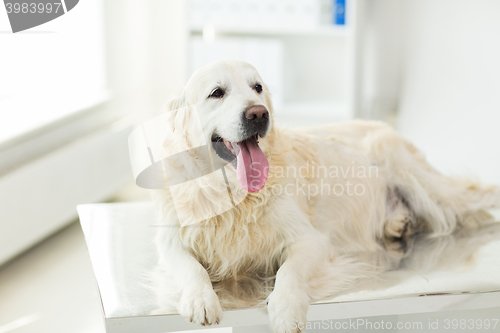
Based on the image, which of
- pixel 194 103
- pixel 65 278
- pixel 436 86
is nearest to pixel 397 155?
A: pixel 194 103

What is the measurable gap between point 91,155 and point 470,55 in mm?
2192

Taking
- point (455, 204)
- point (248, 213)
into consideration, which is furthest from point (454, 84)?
point (248, 213)

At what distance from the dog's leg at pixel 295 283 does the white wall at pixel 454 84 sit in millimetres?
937

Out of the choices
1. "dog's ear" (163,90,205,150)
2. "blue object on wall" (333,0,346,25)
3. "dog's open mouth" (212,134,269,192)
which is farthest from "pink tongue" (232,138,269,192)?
"blue object on wall" (333,0,346,25)

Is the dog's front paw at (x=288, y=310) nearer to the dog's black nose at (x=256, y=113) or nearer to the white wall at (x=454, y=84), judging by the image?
the dog's black nose at (x=256, y=113)

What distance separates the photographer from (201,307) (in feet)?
3.14

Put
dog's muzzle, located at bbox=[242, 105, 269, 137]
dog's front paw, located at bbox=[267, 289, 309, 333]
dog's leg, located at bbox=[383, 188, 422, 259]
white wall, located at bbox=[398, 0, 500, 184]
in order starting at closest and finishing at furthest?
dog's front paw, located at bbox=[267, 289, 309, 333]
dog's muzzle, located at bbox=[242, 105, 269, 137]
dog's leg, located at bbox=[383, 188, 422, 259]
white wall, located at bbox=[398, 0, 500, 184]

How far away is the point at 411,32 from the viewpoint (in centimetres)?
305

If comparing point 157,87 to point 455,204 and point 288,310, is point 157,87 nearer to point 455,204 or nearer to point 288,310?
point 455,204

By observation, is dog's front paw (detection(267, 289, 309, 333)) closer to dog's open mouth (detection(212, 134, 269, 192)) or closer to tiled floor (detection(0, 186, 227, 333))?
dog's open mouth (detection(212, 134, 269, 192))

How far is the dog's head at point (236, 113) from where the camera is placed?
1.04m

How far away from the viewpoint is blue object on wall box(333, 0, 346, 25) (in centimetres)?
340

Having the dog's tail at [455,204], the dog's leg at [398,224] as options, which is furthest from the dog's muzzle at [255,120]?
the dog's tail at [455,204]

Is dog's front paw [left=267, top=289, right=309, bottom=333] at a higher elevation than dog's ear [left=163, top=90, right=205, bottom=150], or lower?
lower
